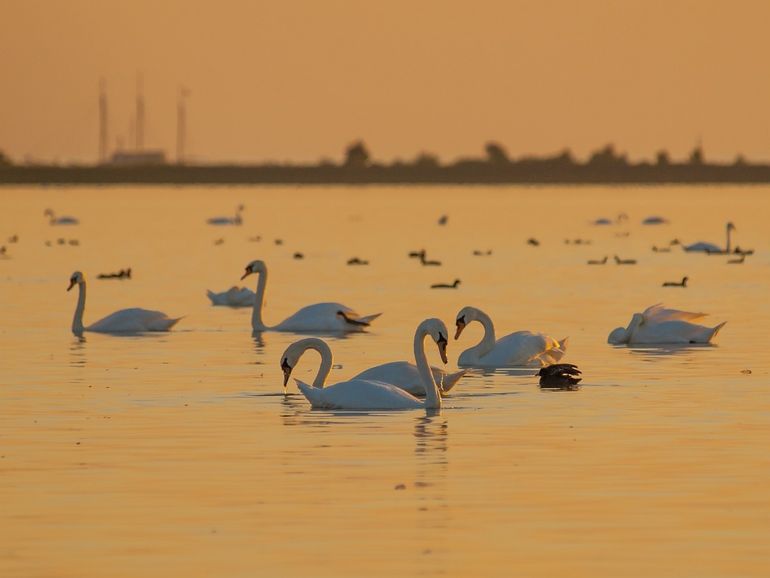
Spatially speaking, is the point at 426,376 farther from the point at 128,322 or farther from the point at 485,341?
the point at 128,322

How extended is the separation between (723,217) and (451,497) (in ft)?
312

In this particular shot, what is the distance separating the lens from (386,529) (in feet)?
48.7

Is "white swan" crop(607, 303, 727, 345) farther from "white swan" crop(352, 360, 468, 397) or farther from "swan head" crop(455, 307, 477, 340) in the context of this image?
"white swan" crop(352, 360, 468, 397)

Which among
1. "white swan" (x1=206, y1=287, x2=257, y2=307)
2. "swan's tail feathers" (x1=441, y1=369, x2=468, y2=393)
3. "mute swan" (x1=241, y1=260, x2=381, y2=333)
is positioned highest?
"swan's tail feathers" (x1=441, y1=369, x2=468, y2=393)

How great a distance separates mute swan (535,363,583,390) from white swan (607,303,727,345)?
Result: 6.01 m

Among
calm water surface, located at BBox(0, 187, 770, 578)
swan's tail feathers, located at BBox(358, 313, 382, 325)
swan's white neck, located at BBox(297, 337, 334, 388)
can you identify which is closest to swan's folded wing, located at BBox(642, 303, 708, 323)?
calm water surface, located at BBox(0, 187, 770, 578)

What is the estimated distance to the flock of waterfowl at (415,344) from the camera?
21641 millimetres

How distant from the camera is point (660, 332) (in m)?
30.2

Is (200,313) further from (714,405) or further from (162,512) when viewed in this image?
(162,512)

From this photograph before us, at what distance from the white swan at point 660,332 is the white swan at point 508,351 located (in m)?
3.01

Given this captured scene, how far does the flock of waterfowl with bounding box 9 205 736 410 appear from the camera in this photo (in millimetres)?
21641

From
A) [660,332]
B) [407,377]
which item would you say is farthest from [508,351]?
[660,332]

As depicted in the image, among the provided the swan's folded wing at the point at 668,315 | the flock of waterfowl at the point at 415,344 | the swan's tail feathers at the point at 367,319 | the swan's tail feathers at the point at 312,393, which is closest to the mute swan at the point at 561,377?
the flock of waterfowl at the point at 415,344

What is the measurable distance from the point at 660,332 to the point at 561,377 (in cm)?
670
